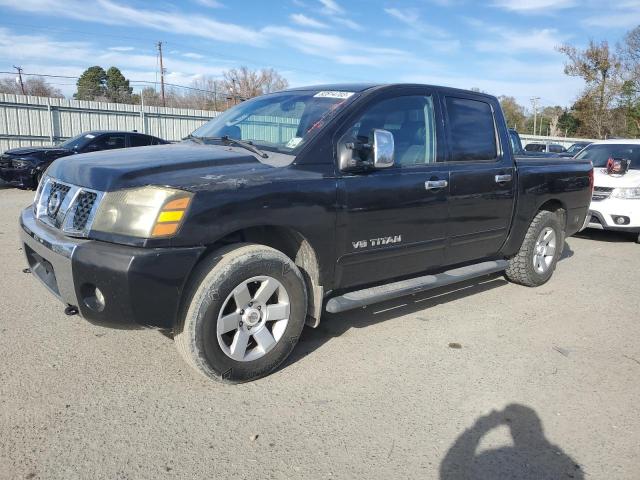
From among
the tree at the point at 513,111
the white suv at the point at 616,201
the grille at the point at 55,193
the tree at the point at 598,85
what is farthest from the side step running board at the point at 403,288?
the tree at the point at 513,111

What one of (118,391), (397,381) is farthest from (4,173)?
(397,381)

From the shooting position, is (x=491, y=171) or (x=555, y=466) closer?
(x=555, y=466)

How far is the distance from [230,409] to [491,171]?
119 inches

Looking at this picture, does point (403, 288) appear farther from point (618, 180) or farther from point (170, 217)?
point (618, 180)

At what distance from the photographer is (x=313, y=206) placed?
332cm

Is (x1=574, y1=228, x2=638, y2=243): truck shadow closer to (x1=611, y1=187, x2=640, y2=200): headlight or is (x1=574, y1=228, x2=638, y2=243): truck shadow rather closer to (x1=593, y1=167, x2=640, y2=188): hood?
(x1=611, y1=187, x2=640, y2=200): headlight

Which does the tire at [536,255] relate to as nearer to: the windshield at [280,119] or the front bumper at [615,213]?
the windshield at [280,119]

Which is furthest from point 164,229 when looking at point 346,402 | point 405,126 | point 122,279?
point 405,126

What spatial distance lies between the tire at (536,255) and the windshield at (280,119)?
2.66 m

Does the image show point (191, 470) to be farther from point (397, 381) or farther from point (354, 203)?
point (354, 203)

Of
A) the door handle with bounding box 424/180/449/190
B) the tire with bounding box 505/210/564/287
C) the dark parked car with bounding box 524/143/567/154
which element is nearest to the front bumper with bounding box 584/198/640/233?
the dark parked car with bounding box 524/143/567/154

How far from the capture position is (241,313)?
3.14 metres

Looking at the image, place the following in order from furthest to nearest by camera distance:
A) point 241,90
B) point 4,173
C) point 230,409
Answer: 1. point 241,90
2. point 4,173
3. point 230,409

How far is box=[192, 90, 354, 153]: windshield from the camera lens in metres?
3.60
